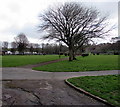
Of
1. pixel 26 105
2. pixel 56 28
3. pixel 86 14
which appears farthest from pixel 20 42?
pixel 26 105

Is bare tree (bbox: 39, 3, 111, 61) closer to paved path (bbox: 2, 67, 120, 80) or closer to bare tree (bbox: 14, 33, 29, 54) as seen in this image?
paved path (bbox: 2, 67, 120, 80)

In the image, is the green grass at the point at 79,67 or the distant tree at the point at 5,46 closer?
the green grass at the point at 79,67

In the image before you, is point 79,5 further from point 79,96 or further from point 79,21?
point 79,96

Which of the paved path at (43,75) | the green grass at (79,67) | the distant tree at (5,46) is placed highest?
the distant tree at (5,46)

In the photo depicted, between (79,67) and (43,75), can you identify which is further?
(79,67)

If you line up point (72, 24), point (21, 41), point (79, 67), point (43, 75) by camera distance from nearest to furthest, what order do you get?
point (43, 75)
point (79, 67)
point (72, 24)
point (21, 41)

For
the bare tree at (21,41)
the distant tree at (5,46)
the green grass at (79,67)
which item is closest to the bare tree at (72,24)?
the green grass at (79,67)

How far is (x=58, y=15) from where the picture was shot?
2173cm

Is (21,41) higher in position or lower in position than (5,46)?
higher

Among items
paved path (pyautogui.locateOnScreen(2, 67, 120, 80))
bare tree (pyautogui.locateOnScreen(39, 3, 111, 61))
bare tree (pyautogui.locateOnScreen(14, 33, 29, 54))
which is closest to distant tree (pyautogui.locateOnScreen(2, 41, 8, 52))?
bare tree (pyautogui.locateOnScreen(14, 33, 29, 54))

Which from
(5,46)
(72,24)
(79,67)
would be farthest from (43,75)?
(5,46)

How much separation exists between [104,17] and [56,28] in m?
10.1

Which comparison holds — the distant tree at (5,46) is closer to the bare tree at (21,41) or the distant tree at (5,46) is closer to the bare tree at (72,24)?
the bare tree at (21,41)

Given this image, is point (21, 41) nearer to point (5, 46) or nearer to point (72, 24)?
point (5, 46)
